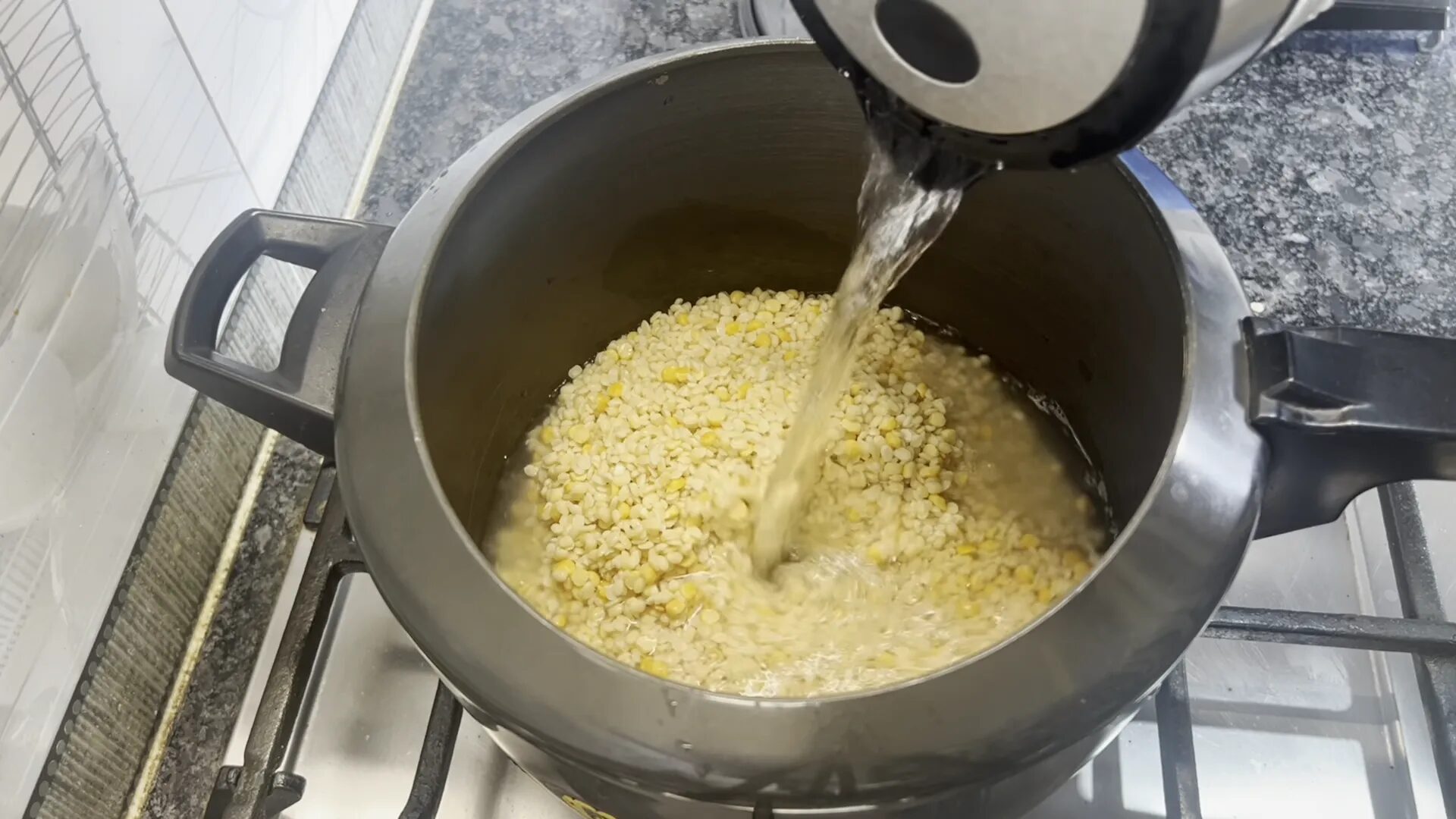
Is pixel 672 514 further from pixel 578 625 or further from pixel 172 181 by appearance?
pixel 172 181

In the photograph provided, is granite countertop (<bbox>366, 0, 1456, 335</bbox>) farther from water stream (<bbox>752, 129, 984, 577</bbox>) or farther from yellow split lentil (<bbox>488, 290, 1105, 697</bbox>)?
water stream (<bbox>752, 129, 984, 577</bbox>)

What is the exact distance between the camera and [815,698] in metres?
0.43

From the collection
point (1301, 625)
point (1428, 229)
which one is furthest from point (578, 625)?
point (1428, 229)

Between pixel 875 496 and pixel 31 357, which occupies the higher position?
pixel 875 496

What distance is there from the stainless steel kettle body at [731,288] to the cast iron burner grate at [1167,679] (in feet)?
0.33

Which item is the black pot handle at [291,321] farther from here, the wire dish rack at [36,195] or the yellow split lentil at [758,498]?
the yellow split lentil at [758,498]

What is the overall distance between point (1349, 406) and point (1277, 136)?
55cm

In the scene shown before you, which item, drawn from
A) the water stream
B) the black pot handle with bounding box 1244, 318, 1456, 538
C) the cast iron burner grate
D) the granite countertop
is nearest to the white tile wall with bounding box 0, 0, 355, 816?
the cast iron burner grate

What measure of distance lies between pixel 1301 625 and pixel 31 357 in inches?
30.3

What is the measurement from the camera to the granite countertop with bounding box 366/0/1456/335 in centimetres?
84

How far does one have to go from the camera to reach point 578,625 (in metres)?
0.70

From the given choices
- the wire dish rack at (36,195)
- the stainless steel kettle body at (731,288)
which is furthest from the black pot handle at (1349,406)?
the wire dish rack at (36,195)

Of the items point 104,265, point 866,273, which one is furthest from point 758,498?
point 104,265

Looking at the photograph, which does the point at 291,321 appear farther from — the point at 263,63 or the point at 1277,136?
the point at 1277,136
